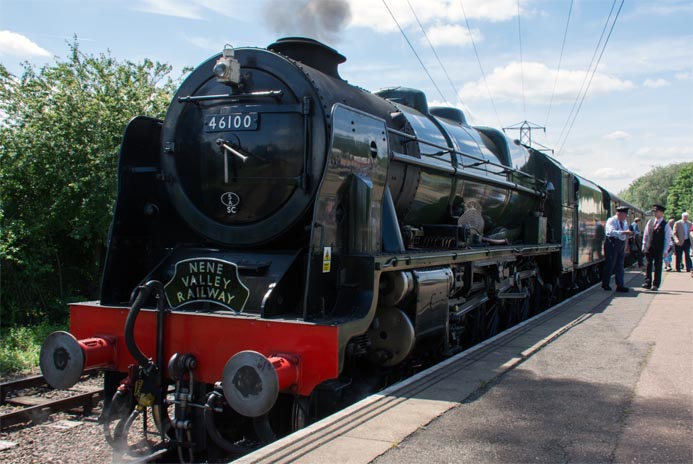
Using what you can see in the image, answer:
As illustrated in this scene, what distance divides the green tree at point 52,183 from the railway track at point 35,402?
4.03 meters

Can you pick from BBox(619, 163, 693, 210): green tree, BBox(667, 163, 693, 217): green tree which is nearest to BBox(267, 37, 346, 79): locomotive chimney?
BBox(667, 163, 693, 217): green tree

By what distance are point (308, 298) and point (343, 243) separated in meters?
0.66

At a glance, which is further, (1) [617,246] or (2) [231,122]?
(1) [617,246]

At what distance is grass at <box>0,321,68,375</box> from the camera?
7.70 meters

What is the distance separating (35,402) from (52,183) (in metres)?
5.81

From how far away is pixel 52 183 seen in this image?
34.9 ft

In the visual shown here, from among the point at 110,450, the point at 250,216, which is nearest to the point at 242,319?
the point at 250,216

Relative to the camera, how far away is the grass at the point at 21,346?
7.70 metres

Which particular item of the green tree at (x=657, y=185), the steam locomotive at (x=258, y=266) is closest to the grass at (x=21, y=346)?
the steam locomotive at (x=258, y=266)

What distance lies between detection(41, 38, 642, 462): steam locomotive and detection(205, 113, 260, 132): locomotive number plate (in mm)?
→ 12

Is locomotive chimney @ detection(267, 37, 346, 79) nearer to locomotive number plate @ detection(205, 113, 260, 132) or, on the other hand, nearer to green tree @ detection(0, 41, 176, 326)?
locomotive number plate @ detection(205, 113, 260, 132)


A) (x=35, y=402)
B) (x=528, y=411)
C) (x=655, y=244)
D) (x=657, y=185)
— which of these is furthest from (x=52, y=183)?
(x=657, y=185)

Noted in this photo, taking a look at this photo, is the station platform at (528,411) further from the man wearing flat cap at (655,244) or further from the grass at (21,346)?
the man wearing flat cap at (655,244)

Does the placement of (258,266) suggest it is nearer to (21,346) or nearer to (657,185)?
(21,346)
